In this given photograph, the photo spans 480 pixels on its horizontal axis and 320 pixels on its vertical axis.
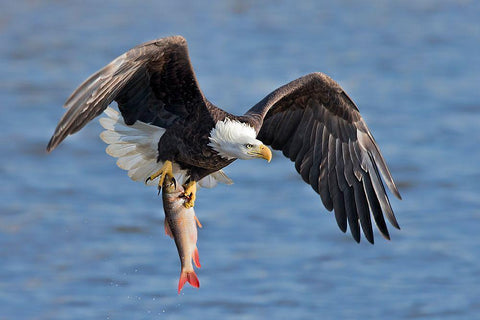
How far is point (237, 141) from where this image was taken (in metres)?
6.30

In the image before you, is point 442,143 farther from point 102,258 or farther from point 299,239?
point 102,258

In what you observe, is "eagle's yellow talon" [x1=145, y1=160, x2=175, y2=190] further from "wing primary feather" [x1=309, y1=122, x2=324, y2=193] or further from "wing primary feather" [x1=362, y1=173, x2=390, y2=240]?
"wing primary feather" [x1=362, y1=173, x2=390, y2=240]

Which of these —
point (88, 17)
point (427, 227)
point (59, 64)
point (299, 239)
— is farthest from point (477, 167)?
point (88, 17)

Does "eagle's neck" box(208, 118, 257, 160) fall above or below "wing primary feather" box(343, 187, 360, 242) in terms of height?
above

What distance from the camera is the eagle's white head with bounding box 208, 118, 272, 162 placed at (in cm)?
630

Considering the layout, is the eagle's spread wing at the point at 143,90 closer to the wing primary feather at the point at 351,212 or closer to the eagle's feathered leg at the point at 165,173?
the eagle's feathered leg at the point at 165,173

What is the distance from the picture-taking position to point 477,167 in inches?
419

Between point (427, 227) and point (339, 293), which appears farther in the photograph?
point (427, 227)

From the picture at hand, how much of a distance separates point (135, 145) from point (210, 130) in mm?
706

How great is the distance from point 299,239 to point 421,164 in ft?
6.61

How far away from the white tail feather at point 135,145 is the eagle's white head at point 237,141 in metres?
0.44

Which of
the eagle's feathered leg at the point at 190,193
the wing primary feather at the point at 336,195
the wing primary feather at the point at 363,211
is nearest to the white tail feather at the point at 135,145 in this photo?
the eagle's feathered leg at the point at 190,193

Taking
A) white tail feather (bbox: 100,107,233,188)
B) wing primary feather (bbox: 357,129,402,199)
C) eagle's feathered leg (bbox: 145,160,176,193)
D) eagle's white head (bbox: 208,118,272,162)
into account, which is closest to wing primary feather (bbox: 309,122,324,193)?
wing primary feather (bbox: 357,129,402,199)

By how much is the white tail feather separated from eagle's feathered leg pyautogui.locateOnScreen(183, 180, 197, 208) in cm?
11
